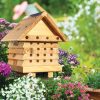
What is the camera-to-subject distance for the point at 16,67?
7141mm

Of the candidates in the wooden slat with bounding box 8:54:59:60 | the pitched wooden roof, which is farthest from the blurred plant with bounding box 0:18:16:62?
the pitched wooden roof

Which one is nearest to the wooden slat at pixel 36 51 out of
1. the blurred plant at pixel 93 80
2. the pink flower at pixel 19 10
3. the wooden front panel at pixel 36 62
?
the wooden front panel at pixel 36 62

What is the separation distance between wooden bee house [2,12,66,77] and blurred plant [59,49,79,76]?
66 centimetres

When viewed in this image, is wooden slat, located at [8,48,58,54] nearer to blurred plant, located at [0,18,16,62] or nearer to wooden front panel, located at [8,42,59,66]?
wooden front panel, located at [8,42,59,66]

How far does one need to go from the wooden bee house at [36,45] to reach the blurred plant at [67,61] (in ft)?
2.17

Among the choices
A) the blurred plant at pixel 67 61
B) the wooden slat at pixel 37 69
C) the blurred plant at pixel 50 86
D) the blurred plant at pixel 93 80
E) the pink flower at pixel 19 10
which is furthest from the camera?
the pink flower at pixel 19 10

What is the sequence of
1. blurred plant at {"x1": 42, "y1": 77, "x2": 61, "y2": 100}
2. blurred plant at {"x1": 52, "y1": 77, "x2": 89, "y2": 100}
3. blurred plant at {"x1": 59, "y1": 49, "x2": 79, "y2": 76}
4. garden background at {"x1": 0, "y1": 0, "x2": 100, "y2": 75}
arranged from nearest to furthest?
1. blurred plant at {"x1": 52, "y1": 77, "x2": 89, "y2": 100}
2. blurred plant at {"x1": 42, "y1": 77, "x2": 61, "y2": 100}
3. blurred plant at {"x1": 59, "y1": 49, "x2": 79, "y2": 76}
4. garden background at {"x1": 0, "y1": 0, "x2": 100, "y2": 75}

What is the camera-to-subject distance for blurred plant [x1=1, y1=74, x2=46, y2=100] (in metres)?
6.61

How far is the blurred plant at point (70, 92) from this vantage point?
659cm

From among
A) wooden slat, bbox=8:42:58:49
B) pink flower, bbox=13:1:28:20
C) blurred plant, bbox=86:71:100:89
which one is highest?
pink flower, bbox=13:1:28:20

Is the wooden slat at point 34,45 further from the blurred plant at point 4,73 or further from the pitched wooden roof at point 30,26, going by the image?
the blurred plant at point 4,73

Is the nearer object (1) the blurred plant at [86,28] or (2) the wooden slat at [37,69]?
(2) the wooden slat at [37,69]

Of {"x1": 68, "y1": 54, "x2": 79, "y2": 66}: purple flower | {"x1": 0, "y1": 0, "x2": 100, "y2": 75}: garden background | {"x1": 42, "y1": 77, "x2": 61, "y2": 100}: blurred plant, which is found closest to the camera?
{"x1": 42, "y1": 77, "x2": 61, "y2": 100}: blurred plant

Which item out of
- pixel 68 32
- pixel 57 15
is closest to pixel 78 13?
pixel 68 32
